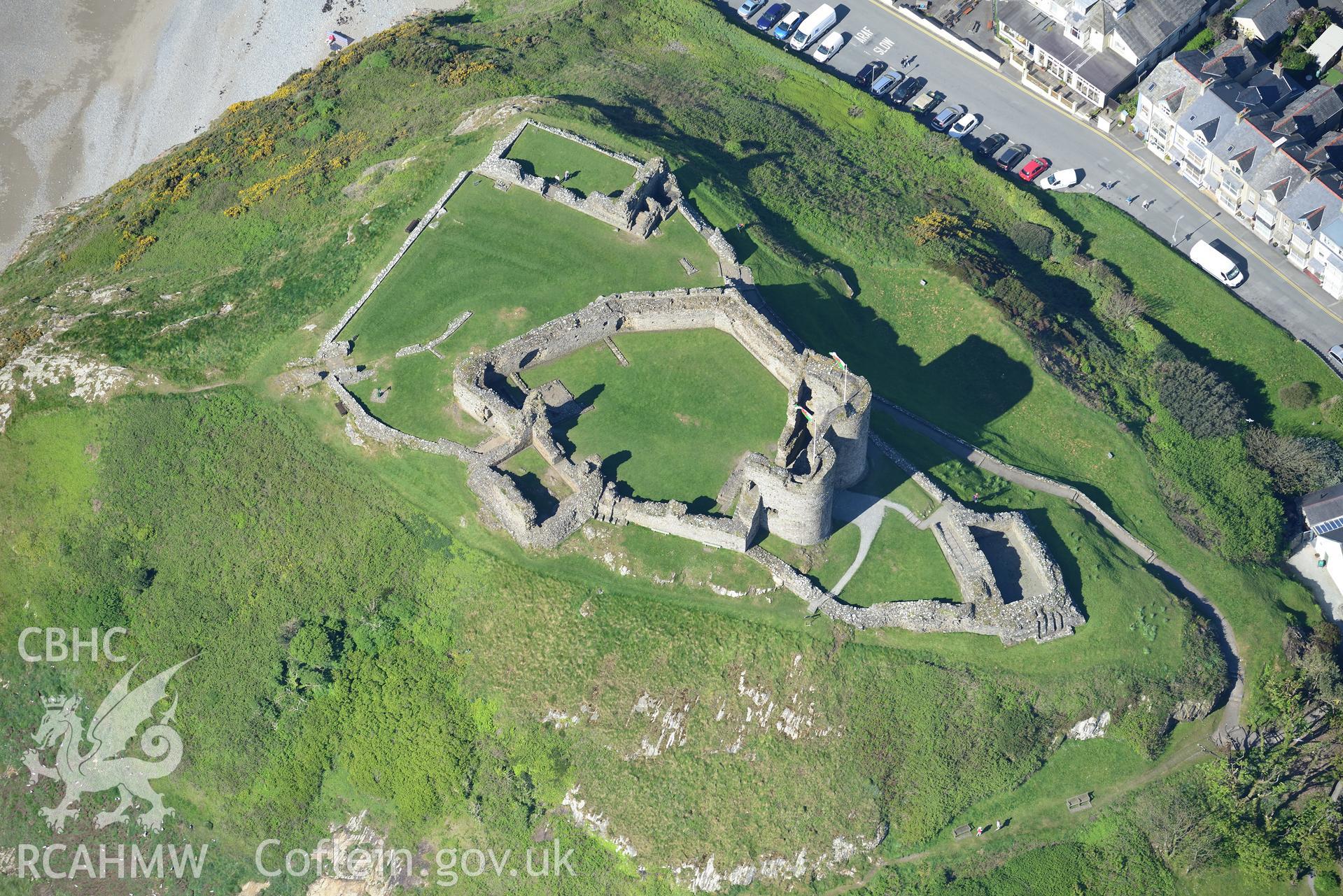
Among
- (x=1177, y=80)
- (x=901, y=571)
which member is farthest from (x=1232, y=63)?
(x=901, y=571)

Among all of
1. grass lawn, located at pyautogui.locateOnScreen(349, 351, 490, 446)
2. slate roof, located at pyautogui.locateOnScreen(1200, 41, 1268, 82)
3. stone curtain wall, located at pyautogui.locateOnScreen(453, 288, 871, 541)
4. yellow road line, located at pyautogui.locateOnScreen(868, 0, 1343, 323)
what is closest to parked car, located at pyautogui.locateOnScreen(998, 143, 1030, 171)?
yellow road line, located at pyautogui.locateOnScreen(868, 0, 1343, 323)

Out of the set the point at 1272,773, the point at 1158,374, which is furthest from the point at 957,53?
the point at 1272,773

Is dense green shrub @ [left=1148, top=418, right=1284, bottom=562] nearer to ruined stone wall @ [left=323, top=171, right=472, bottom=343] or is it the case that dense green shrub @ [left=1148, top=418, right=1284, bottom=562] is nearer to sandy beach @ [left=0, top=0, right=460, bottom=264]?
ruined stone wall @ [left=323, top=171, right=472, bottom=343]

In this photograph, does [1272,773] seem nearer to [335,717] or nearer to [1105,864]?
[1105,864]

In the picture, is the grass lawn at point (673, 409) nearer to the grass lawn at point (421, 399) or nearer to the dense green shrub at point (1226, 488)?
the grass lawn at point (421, 399)

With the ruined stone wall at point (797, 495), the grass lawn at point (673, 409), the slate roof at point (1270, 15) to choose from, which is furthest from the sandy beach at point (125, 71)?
the slate roof at point (1270, 15)

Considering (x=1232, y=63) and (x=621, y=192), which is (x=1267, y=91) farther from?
(x=621, y=192)
